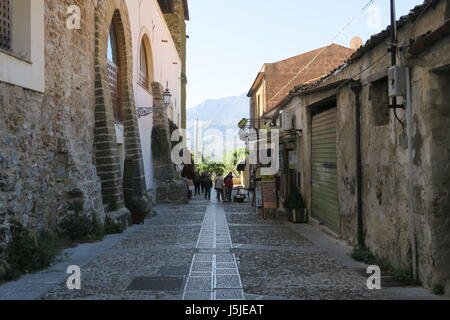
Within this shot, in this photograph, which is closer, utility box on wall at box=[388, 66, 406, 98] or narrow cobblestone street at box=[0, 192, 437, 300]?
narrow cobblestone street at box=[0, 192, 437, 300]

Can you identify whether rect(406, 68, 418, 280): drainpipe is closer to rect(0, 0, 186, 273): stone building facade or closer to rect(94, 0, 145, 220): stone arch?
rect(0, 0, 186, 273): stone building facade

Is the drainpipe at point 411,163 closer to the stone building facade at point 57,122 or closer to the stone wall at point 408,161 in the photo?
the stone wall at point 408,161

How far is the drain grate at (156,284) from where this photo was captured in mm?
5660

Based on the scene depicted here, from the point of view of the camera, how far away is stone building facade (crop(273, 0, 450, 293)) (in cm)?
551

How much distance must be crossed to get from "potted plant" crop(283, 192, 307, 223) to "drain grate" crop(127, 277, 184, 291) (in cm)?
723

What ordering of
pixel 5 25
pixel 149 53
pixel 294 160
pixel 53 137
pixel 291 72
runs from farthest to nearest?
pixel 291 72 < pixel 149 53 < pixel 294 160 < pixel 53 137 < pixel 5 25

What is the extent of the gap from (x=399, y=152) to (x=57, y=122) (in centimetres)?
601

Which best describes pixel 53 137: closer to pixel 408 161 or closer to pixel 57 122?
pixel 57 122

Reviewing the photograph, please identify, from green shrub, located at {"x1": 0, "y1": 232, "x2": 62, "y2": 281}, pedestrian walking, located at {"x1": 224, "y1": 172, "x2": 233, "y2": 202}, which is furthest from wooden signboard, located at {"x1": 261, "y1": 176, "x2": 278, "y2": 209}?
green shrub, located at {"x1": 0, "y1": 232, "x2": 62, "y2": 281}

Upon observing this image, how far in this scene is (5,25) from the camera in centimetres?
759

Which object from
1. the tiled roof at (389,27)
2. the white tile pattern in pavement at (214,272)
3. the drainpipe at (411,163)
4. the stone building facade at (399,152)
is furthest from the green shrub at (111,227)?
the drainpipe at (411,163)

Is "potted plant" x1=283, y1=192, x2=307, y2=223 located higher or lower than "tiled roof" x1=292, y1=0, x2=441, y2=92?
lower

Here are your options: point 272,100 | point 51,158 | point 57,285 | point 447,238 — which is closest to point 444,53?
point 447,238

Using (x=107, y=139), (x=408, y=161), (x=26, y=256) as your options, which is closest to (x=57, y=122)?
(x=107, y=139)
